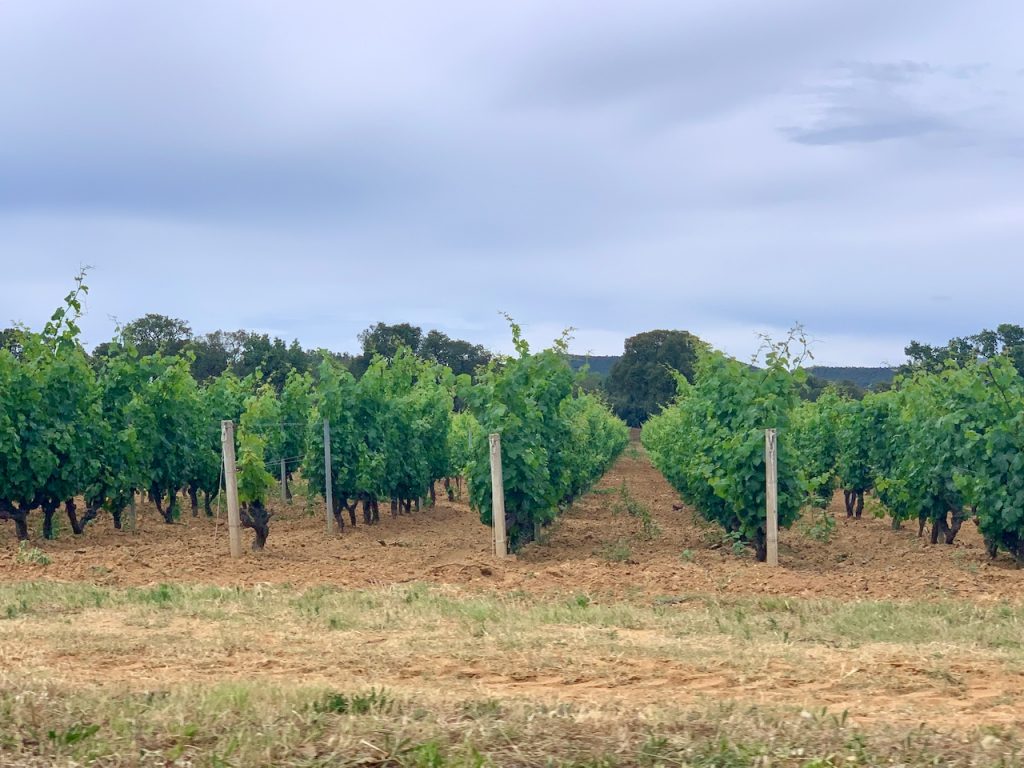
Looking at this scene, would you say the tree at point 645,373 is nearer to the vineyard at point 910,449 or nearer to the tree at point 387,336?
the tree at point 387,336

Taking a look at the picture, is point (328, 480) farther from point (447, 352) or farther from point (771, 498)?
point (447, 352)

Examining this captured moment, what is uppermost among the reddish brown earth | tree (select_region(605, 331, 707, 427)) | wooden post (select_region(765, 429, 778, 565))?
tree (select_region(605, 331, 707, 427))

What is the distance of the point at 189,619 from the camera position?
9.54 metres

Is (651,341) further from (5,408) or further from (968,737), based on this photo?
(968,737)

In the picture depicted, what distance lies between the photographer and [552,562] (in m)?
14.1

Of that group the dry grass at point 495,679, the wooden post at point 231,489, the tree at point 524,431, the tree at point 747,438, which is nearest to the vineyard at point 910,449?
the tree at point 747,438

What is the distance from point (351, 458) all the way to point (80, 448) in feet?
16.3

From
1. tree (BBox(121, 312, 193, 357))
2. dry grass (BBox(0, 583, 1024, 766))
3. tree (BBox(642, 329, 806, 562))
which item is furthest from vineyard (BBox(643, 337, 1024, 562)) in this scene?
tree (BBox(121, 312, 193, 357))

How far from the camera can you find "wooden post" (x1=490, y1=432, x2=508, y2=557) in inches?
552

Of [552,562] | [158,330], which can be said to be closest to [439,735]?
[552,562]

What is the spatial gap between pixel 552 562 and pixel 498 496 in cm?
113

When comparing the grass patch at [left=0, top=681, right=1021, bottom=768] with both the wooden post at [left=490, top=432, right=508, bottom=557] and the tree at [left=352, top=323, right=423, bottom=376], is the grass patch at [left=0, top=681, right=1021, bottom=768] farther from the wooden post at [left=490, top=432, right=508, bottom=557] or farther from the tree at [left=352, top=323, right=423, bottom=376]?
the tree at [left=352, top=323, right=423, bottom=376]

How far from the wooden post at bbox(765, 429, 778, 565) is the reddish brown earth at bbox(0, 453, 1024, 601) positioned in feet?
1.20

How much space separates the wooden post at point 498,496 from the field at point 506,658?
53 cm
